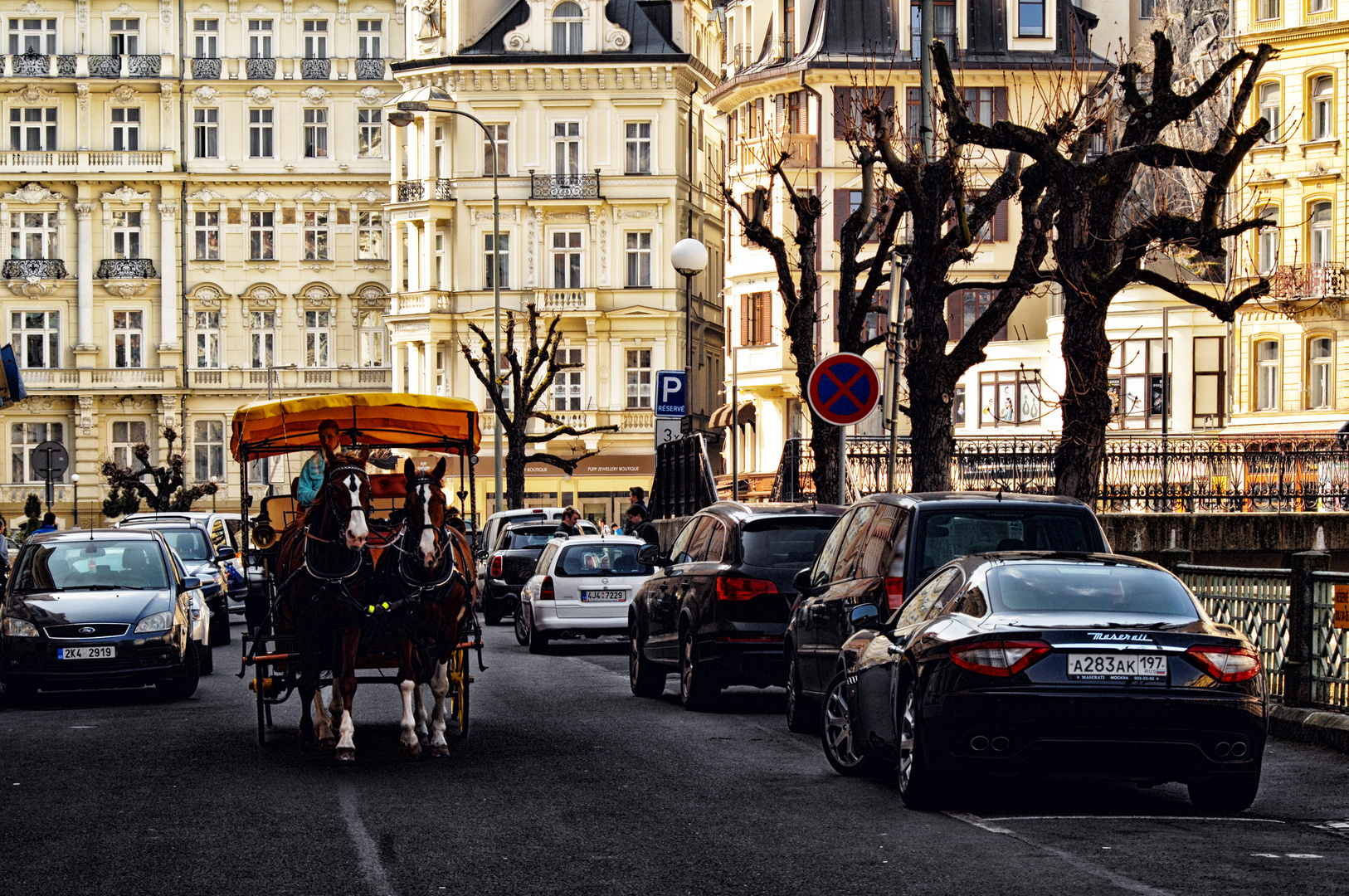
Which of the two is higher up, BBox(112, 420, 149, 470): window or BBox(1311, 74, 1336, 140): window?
BBox(1311, 74, 1336, 140): window

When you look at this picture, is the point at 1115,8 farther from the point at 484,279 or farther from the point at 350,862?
the point at 350,862

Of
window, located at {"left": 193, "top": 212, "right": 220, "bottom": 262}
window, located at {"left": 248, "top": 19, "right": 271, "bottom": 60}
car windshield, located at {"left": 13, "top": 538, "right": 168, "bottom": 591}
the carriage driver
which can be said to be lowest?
car windshield, located at {"left": 13, "top": 538, "right": 168, "bottom": 591}

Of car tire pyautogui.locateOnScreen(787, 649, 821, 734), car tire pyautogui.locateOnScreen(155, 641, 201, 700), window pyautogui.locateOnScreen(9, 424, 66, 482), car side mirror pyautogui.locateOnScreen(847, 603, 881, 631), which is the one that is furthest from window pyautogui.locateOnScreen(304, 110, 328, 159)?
car side mirror pyautogui.locateOnScreen(847, 603, 881, 631)

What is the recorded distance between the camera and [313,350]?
295ft

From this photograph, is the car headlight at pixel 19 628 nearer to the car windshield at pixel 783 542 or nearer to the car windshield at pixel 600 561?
the car windshield at pixel 783 542

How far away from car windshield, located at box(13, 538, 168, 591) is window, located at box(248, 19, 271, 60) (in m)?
68.2

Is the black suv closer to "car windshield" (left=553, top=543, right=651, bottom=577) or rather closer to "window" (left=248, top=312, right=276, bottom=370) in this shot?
"car windshield" (left=553, top=543, right=651, bottom=577)

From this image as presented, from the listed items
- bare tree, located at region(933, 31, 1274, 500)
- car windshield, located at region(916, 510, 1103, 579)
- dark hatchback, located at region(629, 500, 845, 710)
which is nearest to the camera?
car windshield, located at region(916, 510, 1103, 579)

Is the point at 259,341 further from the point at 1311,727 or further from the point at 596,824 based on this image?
the point at 596,824

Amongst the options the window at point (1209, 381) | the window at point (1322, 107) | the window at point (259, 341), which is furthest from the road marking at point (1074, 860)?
the window at point (259, 341)

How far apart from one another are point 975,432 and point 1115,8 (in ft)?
55.2

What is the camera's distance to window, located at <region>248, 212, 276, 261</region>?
89312 mm

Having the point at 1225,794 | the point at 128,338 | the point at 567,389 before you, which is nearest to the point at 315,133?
the point at 128,338

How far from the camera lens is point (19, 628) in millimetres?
21188
